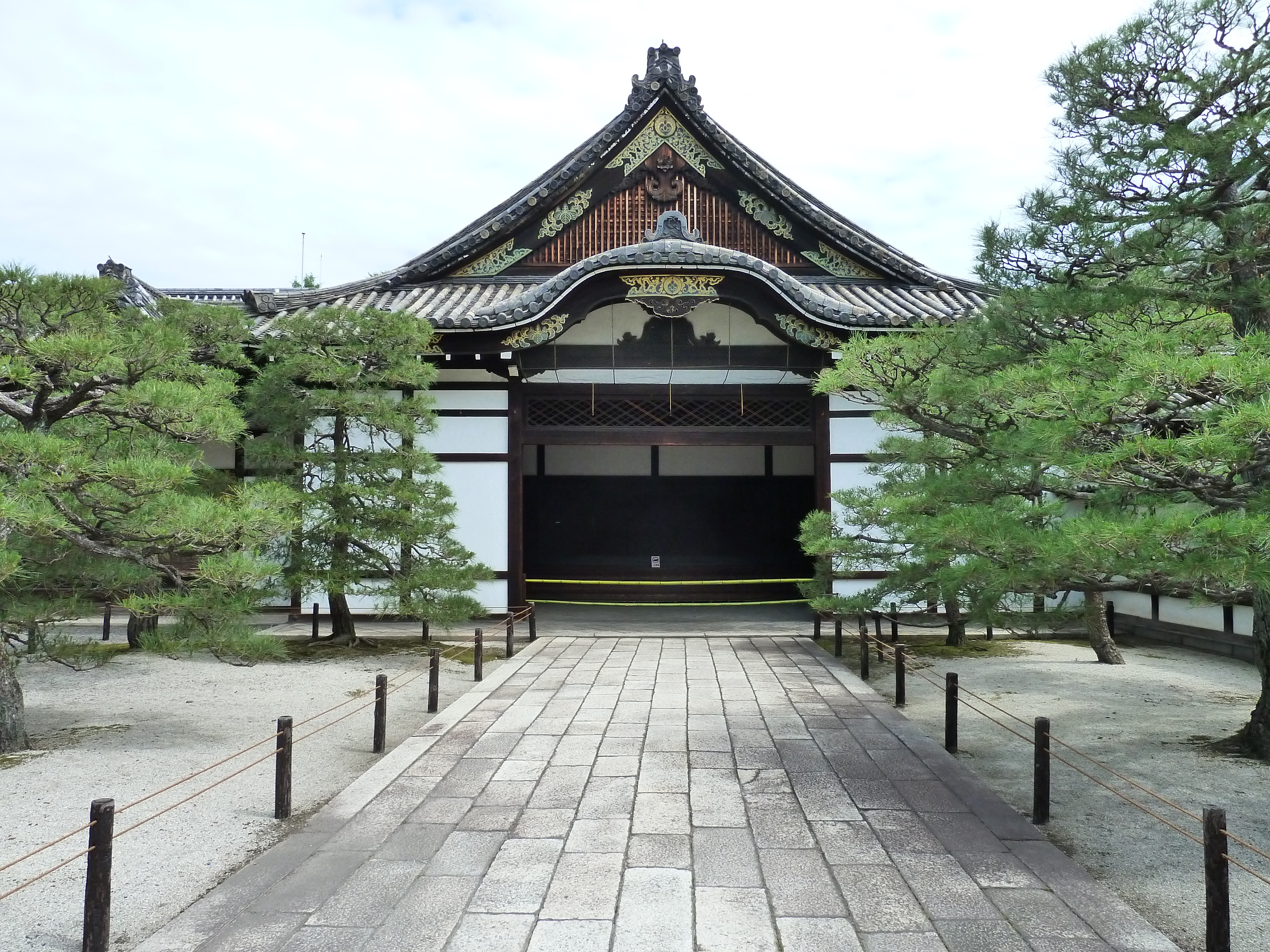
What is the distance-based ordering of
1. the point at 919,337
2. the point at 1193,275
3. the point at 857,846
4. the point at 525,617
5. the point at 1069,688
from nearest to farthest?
the point at 857,846 < the point at 1193,275 < the point at 919,337 < the point at 1069,688 < the point at 525,617

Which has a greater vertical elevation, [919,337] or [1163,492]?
[919,337]

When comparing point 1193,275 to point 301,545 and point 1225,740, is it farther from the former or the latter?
point 301,545

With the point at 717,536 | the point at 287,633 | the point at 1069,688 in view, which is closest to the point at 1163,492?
the point at 1069,688

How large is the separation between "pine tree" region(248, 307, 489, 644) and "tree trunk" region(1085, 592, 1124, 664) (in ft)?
25.1

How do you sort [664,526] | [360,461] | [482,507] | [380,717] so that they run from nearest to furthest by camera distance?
1. [380,717]
2. [360,461]
3. [482,507]
4. [664,526]

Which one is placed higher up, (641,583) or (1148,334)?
(1148,334)

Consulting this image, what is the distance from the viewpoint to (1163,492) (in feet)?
15.5

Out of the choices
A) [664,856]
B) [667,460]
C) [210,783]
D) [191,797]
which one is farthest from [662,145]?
[191,797]

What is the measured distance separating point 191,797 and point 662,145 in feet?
42.0

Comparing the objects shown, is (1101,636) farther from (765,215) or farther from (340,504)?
(340,504)

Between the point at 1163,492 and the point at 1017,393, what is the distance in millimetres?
1000

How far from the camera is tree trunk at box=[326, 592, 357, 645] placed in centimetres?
1111

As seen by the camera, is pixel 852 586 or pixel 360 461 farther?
pixel 852 586

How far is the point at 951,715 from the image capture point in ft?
21.3
